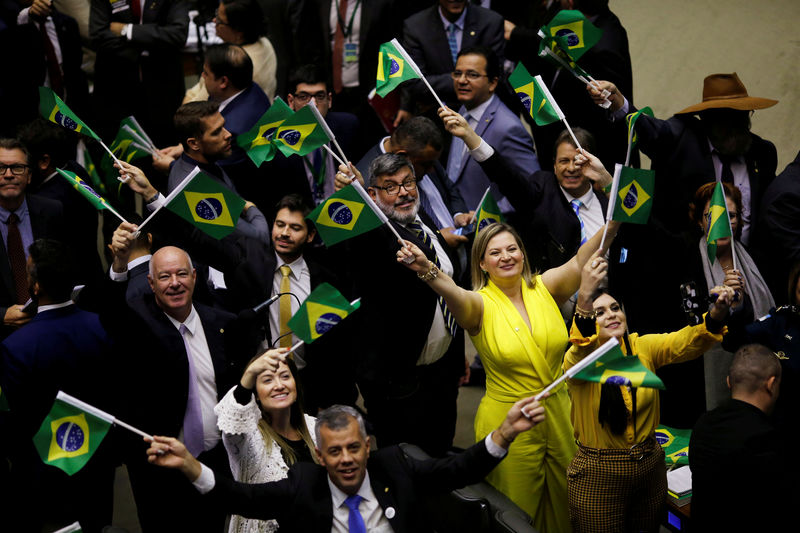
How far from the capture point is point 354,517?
3719 mm

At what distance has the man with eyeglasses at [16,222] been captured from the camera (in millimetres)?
5406

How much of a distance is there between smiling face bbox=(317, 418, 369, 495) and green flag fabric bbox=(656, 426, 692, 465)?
6.59ft

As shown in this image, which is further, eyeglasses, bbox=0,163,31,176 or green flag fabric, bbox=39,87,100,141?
eyeglasses, bbox=0,163,31,176

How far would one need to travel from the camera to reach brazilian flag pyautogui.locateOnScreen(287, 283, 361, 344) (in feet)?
13.9

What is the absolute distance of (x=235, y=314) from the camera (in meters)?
5.03

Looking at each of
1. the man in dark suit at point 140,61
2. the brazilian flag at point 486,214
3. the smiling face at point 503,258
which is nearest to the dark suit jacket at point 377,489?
the smiling face at point 503,258

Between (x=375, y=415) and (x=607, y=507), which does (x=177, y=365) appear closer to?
(x=375, y=415)

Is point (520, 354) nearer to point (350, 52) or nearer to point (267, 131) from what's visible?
point (267, 131)

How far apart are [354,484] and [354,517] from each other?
12cm

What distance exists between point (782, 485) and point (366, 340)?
2.16 m

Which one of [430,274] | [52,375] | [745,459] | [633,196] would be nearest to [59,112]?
[52,375]

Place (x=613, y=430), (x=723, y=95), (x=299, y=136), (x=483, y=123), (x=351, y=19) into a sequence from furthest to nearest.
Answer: (x=351, y=19)
(x=483, y=123)
(x=723, y=95)
(x=299, y=136)
(x=613, y=430)

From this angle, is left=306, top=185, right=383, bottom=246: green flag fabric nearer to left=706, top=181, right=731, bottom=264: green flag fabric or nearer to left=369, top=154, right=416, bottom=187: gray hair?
left=369, top=154, right=416, bottom=187: gray hair

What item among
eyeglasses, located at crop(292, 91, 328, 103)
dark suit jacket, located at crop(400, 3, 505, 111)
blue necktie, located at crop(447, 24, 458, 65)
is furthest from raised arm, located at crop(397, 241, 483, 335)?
blue necktie, located at crop(447, 24, 458, 65)
